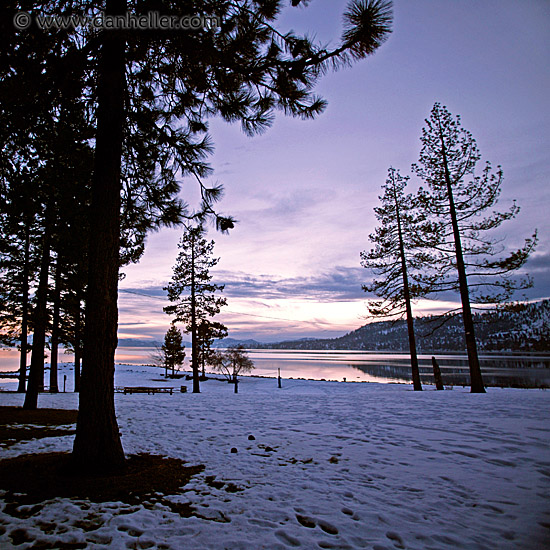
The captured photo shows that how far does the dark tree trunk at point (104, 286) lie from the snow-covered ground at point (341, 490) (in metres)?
1.05

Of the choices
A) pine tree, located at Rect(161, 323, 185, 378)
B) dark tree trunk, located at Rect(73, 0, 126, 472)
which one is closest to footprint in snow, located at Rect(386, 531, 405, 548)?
dark tree trunk, located at Rect(73, 0, 126, 472)

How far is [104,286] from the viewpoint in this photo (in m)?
4.66

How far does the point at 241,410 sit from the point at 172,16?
996 cm

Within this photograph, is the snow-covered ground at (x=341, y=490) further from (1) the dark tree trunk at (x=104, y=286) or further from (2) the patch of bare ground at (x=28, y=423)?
(1) the dark tree trunk at (x=104, y=286)

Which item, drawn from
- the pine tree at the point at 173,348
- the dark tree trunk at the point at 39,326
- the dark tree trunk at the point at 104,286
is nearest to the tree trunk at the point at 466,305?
the dark tree trunk at the point at 104,286

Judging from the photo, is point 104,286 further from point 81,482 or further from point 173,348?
point 173,348

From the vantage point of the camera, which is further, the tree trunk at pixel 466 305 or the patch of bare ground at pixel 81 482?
the tree trunk at pixel 466 305

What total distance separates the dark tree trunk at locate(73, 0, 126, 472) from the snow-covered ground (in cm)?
105

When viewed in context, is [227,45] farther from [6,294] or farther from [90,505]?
[6,294]

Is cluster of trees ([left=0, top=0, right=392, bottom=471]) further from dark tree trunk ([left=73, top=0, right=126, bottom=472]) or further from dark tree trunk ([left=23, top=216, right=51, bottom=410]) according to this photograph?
dark tree trunk ([left=23, top=216, right=51, bottom=410])

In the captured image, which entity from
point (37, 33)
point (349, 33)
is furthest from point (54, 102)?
point (349, 33)

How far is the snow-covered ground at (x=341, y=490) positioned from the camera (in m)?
2.85

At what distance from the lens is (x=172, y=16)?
169 inches

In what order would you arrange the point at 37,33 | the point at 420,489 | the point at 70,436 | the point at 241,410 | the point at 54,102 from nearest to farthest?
the point at 420,489, the point at 37,33, the point at 54,102, the point at 70,436, the point at 241,410
